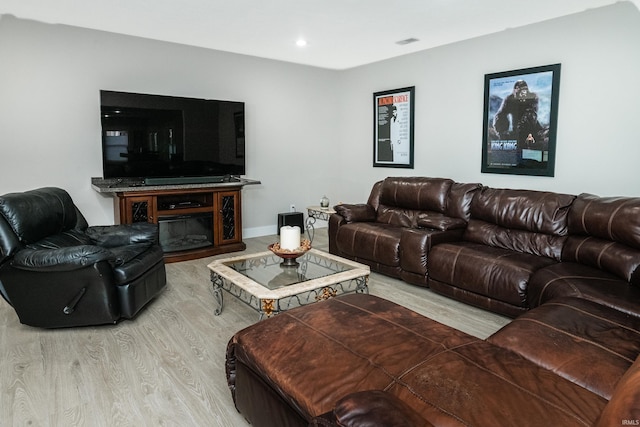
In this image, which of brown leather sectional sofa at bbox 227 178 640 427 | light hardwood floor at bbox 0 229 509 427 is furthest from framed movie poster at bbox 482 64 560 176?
light hardwood floor at bbox 0 229 509 427

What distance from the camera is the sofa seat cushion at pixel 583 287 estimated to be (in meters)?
2.28

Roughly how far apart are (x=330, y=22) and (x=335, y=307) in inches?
120

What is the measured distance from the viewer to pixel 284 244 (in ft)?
10.1

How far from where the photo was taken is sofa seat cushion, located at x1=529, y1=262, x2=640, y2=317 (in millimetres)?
2281

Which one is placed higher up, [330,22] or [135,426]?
[330,22]

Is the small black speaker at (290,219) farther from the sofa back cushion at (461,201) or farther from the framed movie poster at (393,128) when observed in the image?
the sofa back cushion at (461,201)

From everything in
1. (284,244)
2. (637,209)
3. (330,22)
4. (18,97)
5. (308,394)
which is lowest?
(308,394)

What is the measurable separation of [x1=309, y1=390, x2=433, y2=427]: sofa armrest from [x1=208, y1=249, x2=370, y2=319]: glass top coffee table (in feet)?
4.76

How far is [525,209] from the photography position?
354 centimetres

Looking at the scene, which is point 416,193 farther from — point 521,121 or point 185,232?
point 185,232

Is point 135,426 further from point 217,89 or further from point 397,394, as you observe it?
point 217,89

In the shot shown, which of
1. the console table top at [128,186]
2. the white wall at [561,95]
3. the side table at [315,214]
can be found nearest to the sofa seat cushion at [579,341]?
the white wall at [561,95]

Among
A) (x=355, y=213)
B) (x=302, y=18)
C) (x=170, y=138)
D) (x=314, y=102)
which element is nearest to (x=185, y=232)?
(x=170, y=138)

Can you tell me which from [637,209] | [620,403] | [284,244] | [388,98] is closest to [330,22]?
[388,98]
